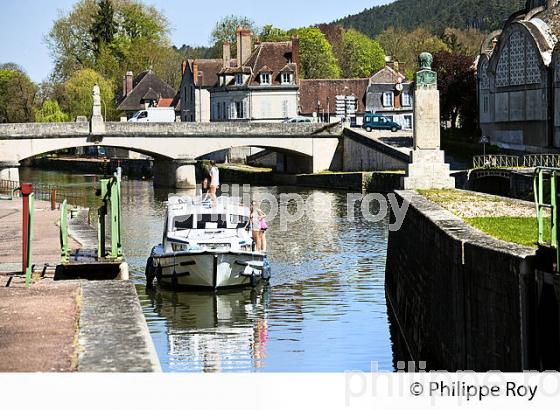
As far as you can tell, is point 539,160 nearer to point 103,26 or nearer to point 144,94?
point 144,94

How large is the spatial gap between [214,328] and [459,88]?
6085 centimetres

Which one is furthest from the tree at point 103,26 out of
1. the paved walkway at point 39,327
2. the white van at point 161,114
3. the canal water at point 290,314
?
the paved walkway at point 39,327

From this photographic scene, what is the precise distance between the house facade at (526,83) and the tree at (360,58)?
59.7m

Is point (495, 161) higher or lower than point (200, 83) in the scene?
lower

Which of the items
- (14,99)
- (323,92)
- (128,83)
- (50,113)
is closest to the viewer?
(323,92)

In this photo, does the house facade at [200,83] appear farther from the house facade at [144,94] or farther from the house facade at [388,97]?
the house facade at [388,97]

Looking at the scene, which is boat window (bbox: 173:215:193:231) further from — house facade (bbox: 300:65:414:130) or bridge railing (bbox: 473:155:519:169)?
house facade (bbox: 300:65:414:130)

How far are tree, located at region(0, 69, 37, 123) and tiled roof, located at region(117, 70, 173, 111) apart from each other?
8.42 m

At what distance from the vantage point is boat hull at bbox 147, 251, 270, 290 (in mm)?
27497

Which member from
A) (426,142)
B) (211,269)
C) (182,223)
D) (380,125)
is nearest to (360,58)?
(380,125)

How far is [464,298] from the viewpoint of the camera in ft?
50.9

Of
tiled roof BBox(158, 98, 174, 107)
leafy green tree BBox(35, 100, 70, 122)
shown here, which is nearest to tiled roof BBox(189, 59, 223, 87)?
tiled roof BBox(158, 98, 174, 107)

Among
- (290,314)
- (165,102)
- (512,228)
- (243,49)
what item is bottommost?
(290,314)
